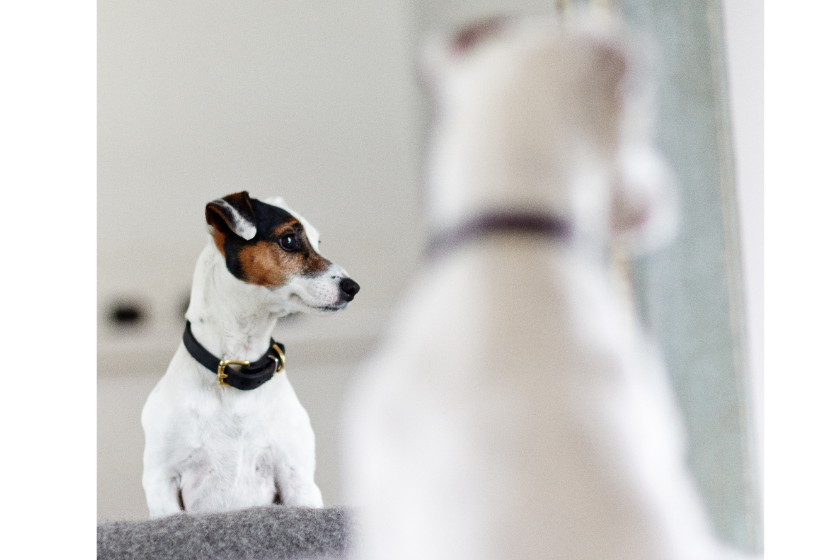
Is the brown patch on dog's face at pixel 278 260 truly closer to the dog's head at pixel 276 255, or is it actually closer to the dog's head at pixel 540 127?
the dog's head at pixel 276 255

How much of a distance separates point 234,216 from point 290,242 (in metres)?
0.08

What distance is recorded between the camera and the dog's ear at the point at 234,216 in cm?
94

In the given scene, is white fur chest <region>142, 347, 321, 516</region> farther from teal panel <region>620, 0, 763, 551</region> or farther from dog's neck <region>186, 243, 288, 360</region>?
teal panel <region>620, 0, 763, 551</region>

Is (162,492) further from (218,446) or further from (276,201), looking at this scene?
(276,201)

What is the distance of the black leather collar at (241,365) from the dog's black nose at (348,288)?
117 mm

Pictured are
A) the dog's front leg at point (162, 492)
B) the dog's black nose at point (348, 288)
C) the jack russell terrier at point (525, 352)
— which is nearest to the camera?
the jack russell terrier at point (525, 352)

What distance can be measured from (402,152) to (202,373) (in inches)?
18.8

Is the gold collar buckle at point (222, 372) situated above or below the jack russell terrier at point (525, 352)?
below

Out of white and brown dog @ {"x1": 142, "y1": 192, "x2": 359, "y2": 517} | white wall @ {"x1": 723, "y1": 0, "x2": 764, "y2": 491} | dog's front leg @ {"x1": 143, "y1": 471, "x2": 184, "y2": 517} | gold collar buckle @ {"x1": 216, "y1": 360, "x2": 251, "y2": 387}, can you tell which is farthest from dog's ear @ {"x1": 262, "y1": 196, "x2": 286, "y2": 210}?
white wall @ {"x1": 723, "y1": 0, "x2": 764, "y2": 491}

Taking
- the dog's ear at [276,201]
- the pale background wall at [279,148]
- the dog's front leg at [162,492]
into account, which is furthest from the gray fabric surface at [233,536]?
the dog's ear at [276,201]
